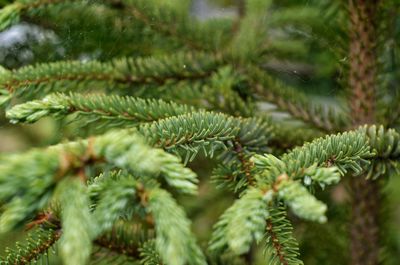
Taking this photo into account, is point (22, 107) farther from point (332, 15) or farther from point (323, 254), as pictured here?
point (323, 254)

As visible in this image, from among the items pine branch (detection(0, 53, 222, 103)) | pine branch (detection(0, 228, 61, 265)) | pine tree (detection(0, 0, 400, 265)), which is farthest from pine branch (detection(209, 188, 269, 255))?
pine branch (detection(0, 53, 222, 103))

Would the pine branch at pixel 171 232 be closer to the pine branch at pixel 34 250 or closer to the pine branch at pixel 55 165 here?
the pine branch at pixel 55 165

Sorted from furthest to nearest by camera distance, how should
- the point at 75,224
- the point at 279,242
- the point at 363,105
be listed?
the point at 363,105 < the point at 279,242 < the point at 75,224

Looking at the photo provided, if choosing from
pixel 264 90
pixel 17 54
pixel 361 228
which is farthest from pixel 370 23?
pixel 17 54

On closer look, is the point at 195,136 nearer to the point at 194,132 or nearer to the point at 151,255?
A: the point at 194,132

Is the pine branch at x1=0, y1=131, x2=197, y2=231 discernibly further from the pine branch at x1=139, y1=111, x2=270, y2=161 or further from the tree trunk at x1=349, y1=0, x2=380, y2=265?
the tree trunk at x1=349, y1=0, x2=380, y2=265

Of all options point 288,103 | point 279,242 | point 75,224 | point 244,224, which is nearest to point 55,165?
point 75,224

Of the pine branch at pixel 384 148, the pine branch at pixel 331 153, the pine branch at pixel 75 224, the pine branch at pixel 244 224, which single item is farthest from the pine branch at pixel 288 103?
the pine branch at pixel 75 224
